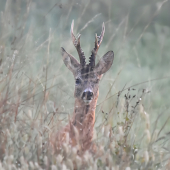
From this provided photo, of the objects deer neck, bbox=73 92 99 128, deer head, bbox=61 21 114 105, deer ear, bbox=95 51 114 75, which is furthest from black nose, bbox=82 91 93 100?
deer ear, bbox=95 51 114 75

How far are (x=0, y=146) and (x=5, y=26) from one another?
1193mm

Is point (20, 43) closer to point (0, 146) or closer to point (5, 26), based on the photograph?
point (5, 26)

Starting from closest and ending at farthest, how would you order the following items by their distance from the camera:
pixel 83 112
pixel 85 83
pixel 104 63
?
pixel 83 112
pixel 85 83
pixel 104 63

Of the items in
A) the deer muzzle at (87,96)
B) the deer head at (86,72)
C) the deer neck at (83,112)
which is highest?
the deer head at (86,72)

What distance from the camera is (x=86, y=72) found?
5.43 m

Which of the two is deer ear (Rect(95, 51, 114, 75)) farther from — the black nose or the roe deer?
the black nose

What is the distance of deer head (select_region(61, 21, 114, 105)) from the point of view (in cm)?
524

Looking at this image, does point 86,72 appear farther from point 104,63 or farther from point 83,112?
point 83,112

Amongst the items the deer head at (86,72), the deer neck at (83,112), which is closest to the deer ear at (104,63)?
the deer head at (86,72)

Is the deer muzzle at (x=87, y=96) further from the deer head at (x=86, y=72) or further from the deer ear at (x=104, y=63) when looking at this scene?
the deer ear at (x=104, y=63)

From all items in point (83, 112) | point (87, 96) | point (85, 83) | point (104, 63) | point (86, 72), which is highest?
point (104, 63)

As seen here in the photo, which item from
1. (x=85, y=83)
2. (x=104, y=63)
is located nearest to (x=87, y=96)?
(x=85, y=83)

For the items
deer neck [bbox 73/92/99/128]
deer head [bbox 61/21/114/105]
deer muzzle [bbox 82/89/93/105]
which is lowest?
deer neck [bbox 73/92/99/128]

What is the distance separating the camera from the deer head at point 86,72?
5242 millimetres
